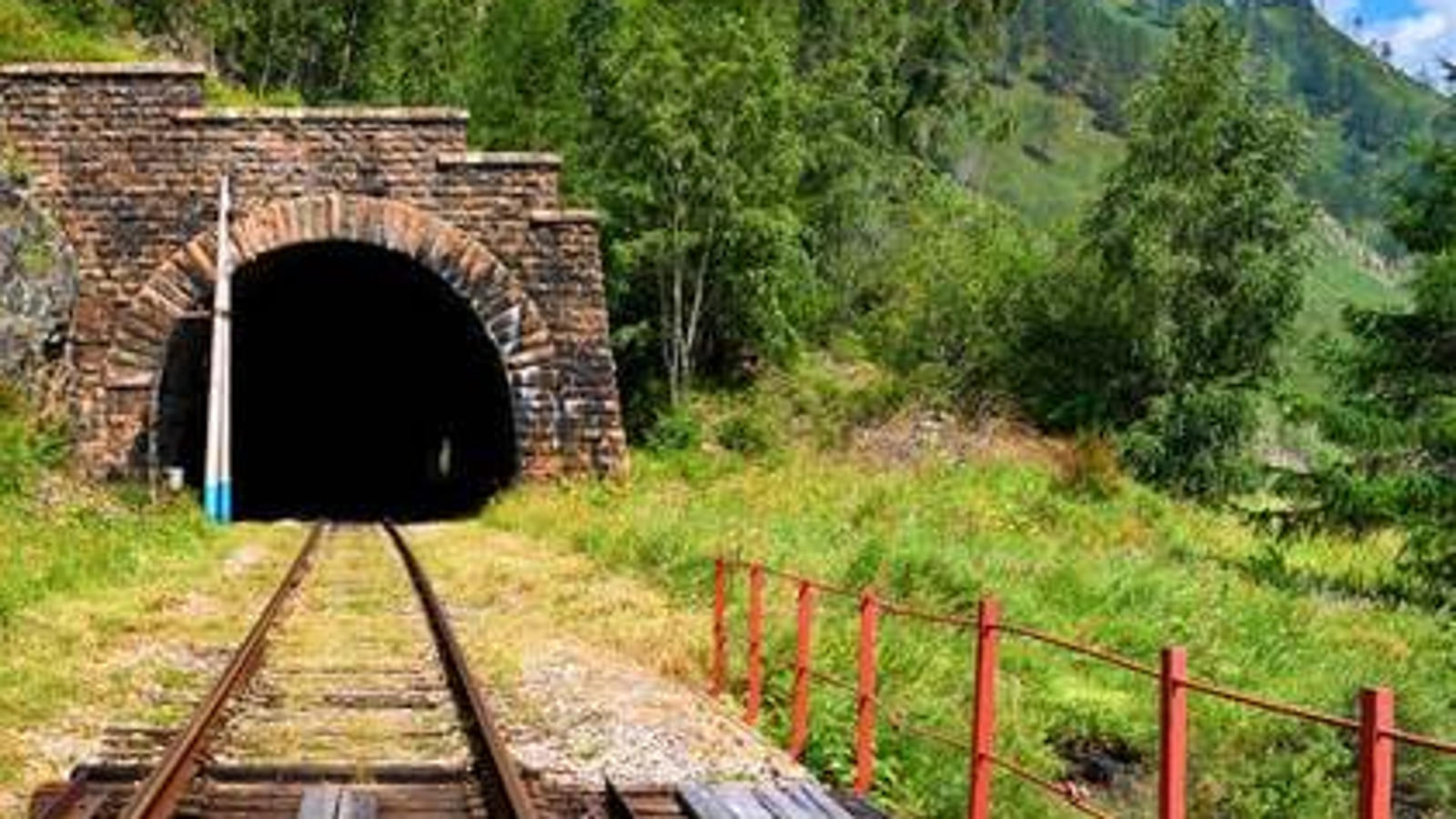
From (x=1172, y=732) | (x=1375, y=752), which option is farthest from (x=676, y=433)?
(x=1375, y=752)

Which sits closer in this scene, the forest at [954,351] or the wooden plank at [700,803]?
the wooden plank at [700,803]

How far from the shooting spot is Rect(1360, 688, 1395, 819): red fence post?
A: 502 cm

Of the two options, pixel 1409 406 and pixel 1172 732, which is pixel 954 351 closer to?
pixel 1409 406

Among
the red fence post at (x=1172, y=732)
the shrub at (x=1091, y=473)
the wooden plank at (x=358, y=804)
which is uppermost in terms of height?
the red fence post at (x=1172, y=732)

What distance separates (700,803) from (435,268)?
21914mm

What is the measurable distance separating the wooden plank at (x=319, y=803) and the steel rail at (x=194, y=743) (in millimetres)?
568

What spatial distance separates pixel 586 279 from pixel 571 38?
509 inches

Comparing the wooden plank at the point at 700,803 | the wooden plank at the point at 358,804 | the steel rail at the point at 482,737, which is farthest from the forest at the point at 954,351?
the wooden plank at the point at 358,804

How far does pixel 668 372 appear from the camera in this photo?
37000mm

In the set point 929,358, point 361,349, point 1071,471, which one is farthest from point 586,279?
point 361,349

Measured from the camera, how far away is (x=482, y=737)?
10258mm

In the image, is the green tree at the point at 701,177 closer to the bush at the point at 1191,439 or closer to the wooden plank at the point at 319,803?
the bush at the point at 1191,439

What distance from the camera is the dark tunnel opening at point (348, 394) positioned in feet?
111

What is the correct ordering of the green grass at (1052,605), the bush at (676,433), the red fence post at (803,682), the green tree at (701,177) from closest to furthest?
the red fence post at (803,682), the green grass at (1052,605), the green tree at (701,177), the bush at (676,433)
